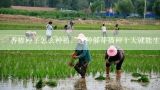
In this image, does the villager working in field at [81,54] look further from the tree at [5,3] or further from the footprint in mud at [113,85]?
the tree at [5,3]

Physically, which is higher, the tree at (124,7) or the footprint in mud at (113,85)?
the footprint in mud at (113,85)

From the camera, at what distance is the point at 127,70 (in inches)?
644

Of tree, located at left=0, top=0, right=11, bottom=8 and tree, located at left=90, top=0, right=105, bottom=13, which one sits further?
tree, located at left=90, top=0, right=105, bottom=13

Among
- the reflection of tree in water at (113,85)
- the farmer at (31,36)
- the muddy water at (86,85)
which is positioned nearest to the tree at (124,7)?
the farmer at (31,36)

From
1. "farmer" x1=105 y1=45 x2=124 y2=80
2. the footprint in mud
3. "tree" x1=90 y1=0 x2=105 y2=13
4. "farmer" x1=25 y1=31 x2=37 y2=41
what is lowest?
"tree" x1=90 y1=0 x2=105 y2=13

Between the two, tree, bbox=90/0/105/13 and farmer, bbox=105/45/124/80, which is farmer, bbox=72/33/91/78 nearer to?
farmer, bbox=105/45/124/80

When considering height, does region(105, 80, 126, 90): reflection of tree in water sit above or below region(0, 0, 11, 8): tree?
above

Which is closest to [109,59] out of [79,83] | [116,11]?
[79,83]

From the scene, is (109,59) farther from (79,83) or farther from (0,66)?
(0,66)

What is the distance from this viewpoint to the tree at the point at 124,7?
10438cm

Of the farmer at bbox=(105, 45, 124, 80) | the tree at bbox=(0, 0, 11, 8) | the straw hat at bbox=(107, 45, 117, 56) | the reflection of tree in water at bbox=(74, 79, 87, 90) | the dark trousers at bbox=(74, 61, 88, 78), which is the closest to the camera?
the reflection of tree in water at bbox=(74, 79, 87, 90)

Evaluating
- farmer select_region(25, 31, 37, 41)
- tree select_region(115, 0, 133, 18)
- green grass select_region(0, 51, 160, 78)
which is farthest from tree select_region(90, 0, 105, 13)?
green grass select_region(0, 51, 160, 78)

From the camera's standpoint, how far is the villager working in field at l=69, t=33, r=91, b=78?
13562mm

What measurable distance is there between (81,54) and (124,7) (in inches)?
3660
